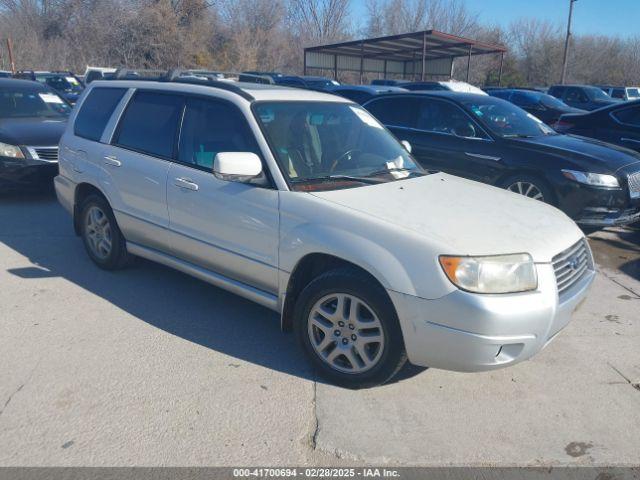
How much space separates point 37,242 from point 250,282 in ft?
11.4

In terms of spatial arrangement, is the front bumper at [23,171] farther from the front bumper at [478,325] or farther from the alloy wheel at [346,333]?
the front bumper at [478,325]

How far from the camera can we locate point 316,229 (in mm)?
3379

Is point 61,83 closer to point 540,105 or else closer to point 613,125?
point 540,105

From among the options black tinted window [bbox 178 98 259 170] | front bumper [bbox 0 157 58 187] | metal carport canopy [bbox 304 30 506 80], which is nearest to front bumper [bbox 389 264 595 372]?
black tinted window [bbox 178 98 259 170]

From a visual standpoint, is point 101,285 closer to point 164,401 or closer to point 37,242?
point 37,242

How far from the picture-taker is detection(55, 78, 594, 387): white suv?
3.01 m

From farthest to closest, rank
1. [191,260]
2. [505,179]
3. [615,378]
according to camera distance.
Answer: [505,179] → [191,260] → [615,378]

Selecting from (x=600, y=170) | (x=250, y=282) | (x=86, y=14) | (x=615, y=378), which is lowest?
(x=615, y=378)

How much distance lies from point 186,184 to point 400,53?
99.3ft

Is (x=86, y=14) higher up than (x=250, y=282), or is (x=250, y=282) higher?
(x=86, y=14)

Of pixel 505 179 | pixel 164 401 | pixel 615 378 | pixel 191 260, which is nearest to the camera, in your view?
pixel 164 401

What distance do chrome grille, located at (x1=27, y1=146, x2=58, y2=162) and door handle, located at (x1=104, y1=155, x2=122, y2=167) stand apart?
132 inches

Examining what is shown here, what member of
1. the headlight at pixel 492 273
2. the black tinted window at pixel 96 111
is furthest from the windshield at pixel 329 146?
the black tinted window at pixel 96 111

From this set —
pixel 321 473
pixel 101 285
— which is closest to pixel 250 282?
pixel 321 473
